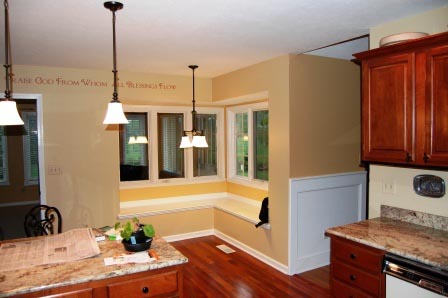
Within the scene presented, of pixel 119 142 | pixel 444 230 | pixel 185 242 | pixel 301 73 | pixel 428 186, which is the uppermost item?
pixel 301 73

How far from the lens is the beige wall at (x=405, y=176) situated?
2545 mm

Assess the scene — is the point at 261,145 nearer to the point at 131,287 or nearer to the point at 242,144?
the point at 242,144

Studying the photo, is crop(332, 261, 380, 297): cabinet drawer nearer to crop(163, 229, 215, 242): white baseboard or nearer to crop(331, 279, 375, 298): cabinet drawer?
crop(331, 279, 375, 298): cabinet drawer

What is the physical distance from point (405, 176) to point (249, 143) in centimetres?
291

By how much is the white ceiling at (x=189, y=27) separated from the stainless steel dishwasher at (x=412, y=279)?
1.77m

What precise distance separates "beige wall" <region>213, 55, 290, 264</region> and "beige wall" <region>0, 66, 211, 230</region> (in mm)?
1252

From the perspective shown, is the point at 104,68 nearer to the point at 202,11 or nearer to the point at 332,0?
the point at 202,11

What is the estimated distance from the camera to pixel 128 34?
9.95 ft

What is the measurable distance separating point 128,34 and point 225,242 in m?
3.41

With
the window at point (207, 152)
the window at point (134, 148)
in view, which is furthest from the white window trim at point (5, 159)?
the window at point (207, 152)

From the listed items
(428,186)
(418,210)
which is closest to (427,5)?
(428,186)

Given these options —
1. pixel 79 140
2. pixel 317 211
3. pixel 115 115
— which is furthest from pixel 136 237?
pixel 79 140

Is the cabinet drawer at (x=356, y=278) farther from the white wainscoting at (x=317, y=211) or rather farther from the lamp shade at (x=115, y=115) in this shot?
the lamp shade at (x=115, y=115)

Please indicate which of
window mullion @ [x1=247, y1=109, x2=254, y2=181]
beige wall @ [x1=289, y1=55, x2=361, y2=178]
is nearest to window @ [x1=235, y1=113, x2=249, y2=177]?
window mullion @ [x1=247, y1=109, x2=254, y2=181]
